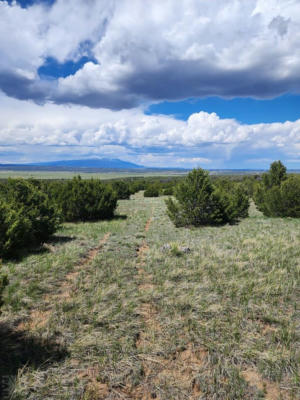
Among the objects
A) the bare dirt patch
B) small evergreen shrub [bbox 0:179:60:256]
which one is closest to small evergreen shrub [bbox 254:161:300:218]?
small evergreen shrub [bbox 0:179:60:256]

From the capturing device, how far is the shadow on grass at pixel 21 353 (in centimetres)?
328

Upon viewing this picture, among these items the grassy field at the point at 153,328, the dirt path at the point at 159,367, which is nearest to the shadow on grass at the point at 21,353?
the grassy field at the point at 153,328

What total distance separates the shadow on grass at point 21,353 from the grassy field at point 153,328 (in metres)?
0.02

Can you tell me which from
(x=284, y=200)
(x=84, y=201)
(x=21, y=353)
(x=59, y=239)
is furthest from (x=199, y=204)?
(x=21, y=353)

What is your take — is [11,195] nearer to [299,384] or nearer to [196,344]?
[196,344]

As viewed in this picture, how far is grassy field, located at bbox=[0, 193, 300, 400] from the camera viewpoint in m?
3.19

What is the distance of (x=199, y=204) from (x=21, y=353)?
514 inches

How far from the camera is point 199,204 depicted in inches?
608

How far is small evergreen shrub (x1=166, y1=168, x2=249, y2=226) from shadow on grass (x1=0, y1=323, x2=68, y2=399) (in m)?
12.4

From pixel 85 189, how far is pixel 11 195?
25.8 feet

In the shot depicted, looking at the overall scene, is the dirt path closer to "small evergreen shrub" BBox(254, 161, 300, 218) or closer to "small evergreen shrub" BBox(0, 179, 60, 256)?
"small evergreen shrub" BBox(0, 179, 60, 256)

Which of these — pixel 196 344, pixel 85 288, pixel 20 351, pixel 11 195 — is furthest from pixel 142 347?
pixel 11 195

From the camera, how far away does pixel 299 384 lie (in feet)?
10.3

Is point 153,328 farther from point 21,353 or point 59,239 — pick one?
point 59,239
